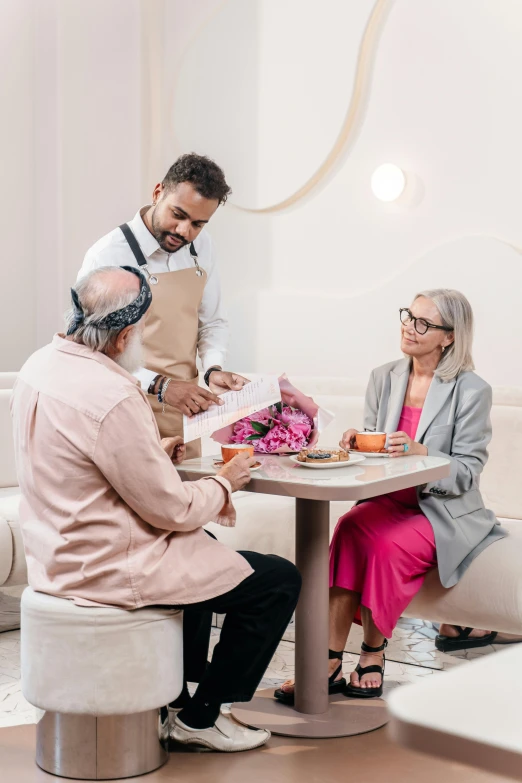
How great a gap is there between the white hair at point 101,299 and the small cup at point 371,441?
3.07 feet

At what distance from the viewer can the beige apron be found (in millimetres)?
3131

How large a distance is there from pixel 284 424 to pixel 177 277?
67 cm

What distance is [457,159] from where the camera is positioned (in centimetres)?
431

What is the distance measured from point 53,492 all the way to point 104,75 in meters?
3.53

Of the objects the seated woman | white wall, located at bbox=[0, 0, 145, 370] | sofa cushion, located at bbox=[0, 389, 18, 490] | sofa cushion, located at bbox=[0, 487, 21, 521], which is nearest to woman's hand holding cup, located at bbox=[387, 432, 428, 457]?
the seated woman

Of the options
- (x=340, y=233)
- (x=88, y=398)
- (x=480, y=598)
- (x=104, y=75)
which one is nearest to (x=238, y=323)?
(x=340, y=233)

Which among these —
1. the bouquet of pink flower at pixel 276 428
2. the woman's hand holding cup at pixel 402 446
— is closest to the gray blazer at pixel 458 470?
the woman's hand holding cup at pixel 402 446

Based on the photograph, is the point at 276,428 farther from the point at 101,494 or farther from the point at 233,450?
the point at 101,494

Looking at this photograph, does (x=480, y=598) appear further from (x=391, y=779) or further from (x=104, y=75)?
(x=104, y=75)

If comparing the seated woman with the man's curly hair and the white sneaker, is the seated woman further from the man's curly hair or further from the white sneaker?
the man's curly hair

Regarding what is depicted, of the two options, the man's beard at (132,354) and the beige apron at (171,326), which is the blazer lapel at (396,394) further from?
the man's beard at (132,354)

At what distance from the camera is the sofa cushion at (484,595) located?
3.09m

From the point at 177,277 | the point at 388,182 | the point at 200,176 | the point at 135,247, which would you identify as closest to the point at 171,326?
the point at 177,277

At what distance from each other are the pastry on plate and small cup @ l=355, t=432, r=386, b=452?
205 millimetres
